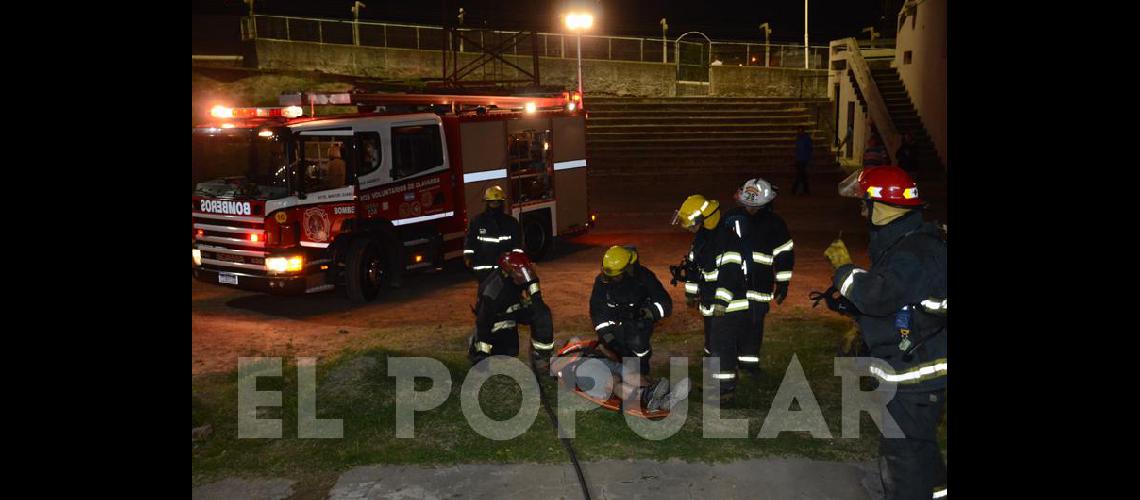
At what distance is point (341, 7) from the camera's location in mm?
36250

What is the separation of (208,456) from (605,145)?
20620 millimetres

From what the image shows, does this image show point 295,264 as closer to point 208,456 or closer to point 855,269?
point 208,456

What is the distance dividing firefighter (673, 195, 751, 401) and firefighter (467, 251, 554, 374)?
119cm

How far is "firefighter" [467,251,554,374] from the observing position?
23.0ft

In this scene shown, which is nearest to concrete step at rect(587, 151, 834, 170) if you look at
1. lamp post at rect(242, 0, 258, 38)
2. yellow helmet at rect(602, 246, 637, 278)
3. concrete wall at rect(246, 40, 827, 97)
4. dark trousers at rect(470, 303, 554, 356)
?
concrete wall at rect(246, 40, 827, 97)

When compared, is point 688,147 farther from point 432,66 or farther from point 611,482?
point 611,482

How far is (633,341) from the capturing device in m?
6.59

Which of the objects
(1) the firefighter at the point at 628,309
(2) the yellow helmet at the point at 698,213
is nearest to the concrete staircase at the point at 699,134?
(2) the yellow helmet at the point at 698,213

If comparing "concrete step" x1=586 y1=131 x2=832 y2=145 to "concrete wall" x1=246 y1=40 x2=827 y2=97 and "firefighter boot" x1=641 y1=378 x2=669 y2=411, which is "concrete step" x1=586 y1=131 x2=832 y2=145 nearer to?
"concrete wall" x1=246 y1=40 x2=827 y2=97

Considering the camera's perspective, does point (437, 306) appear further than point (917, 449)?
Yes

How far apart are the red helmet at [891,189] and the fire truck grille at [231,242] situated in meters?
7.22

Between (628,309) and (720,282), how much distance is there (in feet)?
2.24

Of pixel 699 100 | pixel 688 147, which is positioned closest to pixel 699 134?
pixel 688 147

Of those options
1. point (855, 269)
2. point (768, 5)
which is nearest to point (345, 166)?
point (855, 269)
